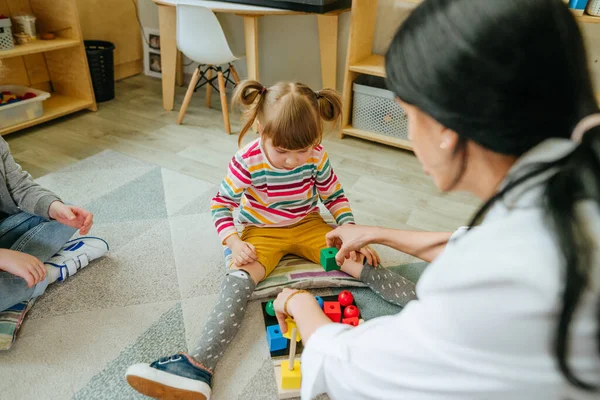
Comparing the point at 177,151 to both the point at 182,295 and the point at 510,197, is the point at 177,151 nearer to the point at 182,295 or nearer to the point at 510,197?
the point at 182,295

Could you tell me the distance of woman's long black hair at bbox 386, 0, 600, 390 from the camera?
1.23 feet

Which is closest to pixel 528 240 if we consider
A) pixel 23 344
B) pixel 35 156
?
pixel 23 344

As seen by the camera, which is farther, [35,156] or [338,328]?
[35,156]

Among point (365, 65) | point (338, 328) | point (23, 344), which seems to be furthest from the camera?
point (365, 65)

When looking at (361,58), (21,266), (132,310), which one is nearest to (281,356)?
(132,310)

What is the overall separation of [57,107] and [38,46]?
31 centimetres

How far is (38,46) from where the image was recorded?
6.64 feet

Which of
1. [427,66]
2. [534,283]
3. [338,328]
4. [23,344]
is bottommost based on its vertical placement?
[23,344]

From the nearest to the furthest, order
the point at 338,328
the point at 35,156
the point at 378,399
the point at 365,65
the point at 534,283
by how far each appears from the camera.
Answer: the point at 534,283 → the point at 378,399 → the point at 338,328 → the point at 35,156 → the point at 365,65

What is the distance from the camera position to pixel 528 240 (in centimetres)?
36

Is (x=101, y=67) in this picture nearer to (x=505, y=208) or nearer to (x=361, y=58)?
(x=361, y=58)

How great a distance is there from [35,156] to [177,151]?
58 cm

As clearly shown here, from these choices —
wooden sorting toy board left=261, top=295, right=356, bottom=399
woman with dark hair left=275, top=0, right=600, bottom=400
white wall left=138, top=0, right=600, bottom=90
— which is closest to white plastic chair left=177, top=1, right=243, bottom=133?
white wall left=138, top=0, right=600, bottom=90

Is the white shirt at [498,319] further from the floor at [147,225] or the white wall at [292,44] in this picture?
the white wall at [292,44]
